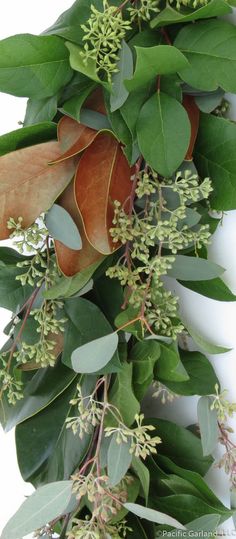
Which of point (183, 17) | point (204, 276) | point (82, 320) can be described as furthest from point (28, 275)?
point (183, 17)

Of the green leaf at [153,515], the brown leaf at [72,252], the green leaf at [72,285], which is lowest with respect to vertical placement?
the green leaf at [153,515]

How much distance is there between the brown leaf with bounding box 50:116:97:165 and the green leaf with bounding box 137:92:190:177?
0.05 meters

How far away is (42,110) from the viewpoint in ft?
2.06

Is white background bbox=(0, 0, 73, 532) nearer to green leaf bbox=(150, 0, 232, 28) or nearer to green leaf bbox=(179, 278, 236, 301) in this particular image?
A: green leaf bbox=(150, 0, 232, 28)

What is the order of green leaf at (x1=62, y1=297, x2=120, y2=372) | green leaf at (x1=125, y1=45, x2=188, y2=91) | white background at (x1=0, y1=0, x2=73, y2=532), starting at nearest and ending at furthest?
green leaf at (x1=125, y1=45, x2=188, y2=91) < green leaf at (x1=62, y1=297, x2=120, y2=372) < white background at (x1=0, y1=0, x2=73, y2=532)

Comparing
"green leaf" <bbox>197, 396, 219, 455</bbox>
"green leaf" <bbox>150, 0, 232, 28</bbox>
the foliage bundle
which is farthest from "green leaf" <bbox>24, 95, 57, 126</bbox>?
"green leaf" <bbox>197, 396, 219, 455</bbox>

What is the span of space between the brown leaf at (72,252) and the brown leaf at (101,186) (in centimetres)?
2

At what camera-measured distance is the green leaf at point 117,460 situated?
595 millimetres

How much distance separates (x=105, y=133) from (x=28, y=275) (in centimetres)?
16

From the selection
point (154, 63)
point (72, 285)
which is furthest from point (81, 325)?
point (154, 63)

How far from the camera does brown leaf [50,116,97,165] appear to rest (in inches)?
23.8

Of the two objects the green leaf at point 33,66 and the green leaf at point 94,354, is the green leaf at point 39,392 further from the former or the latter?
the green leaf at point 33,66

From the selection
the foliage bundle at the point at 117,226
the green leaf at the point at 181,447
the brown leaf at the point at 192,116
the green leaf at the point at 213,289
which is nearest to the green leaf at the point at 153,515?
the foliage bundle at the point at 117,226

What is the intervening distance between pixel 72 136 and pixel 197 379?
28cm
